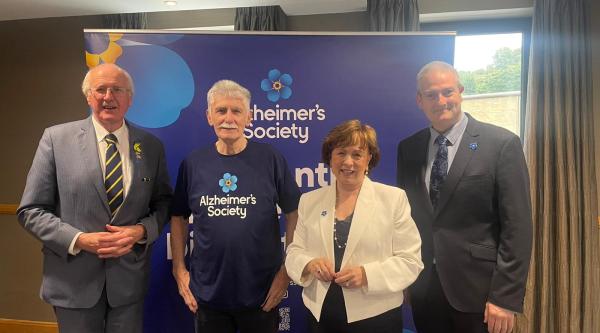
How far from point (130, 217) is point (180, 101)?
0.66 m

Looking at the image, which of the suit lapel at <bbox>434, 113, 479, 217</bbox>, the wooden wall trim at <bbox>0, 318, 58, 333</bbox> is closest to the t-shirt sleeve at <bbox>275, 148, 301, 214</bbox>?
the suit lapel at <bbox>434, 113, 479, 217</bbox>

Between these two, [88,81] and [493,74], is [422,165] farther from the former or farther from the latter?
[493,74]

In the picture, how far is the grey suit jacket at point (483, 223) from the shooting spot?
5.45 ft

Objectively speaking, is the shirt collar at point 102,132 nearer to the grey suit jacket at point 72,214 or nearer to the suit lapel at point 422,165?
the grey suit jacket at point 72,214

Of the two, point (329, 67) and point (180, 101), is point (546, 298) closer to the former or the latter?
point (329, 67)

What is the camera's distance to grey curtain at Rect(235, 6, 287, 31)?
3.22m

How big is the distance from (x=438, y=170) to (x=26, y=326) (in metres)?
3.88

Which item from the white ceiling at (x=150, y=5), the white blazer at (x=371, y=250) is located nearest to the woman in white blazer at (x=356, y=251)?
the white blazer at (x=371, y=250)

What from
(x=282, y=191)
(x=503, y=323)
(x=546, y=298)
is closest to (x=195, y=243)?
(x=282, y=191)

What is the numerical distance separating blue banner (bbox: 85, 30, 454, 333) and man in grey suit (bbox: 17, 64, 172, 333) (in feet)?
0.93

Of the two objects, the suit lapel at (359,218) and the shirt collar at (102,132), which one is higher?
the shirt collar at (102,132)

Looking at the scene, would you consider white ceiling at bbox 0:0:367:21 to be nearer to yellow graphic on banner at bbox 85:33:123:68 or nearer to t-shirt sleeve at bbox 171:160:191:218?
yellow graphic on banner at bbox 85:33:123:68

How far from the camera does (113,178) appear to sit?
1.81 m

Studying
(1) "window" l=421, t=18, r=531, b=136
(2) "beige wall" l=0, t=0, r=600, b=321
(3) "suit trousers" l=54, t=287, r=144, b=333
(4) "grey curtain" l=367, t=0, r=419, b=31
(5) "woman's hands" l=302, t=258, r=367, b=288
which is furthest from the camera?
(2) "beige wall" l=0, t=0, r=600, b=321
